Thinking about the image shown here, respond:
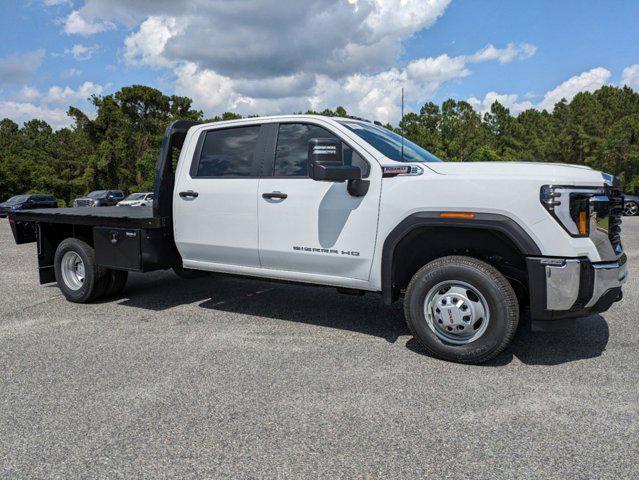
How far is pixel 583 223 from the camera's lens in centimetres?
368

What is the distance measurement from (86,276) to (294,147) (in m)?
3.12

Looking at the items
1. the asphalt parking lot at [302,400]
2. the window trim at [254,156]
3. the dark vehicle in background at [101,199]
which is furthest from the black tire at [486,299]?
the dark vehicle in background at [101,199]

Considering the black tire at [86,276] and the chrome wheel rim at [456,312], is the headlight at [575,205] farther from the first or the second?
the black tire at [86,276]

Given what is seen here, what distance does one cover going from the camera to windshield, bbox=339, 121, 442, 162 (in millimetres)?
4551

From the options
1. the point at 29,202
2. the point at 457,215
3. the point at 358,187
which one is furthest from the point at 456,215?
the point at 29,202

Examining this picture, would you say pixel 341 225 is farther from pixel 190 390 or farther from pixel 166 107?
pixel 166 107

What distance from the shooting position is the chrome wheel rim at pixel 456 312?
398 cm

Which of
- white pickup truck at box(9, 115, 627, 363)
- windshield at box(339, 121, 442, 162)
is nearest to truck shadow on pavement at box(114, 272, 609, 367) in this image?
white pickup truck at box(9, 115, 627, 363)

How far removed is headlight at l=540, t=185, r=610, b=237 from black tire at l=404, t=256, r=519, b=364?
607 millimetres

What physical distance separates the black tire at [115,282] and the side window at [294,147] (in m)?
2.73

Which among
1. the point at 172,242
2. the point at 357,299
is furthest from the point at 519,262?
the point at 172,242

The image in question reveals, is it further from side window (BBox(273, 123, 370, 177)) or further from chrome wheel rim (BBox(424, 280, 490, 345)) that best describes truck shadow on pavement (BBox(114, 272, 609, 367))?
side window (BBox(273, 123, 370, 177))

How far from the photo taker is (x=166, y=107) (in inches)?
1748

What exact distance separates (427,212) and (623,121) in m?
32.3
